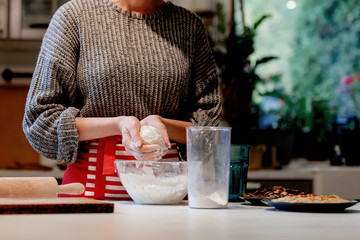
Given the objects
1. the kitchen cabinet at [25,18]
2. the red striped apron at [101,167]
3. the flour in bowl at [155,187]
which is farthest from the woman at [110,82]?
the kitchen cabinet at [25,18]

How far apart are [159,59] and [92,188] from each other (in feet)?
1.36

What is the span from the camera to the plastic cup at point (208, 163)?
1.05 meters

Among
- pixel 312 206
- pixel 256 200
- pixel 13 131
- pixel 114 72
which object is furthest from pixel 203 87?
pixel 13 131

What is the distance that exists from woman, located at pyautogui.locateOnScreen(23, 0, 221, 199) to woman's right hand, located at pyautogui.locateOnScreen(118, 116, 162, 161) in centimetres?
6

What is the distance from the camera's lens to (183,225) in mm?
830

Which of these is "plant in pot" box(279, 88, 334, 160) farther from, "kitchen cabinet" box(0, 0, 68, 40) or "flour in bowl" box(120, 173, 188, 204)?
"flour in bowl" box(120, 173, 188, 204)

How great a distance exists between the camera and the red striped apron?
1389mm

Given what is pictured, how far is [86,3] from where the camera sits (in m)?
1.61

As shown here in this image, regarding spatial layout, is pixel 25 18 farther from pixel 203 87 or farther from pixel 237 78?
pixel 203 87

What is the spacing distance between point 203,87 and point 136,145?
557 millimetres

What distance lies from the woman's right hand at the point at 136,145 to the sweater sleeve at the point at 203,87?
43 centimetres

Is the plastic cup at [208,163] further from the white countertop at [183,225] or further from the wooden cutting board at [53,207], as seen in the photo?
the wooden cutting board at [53,207]

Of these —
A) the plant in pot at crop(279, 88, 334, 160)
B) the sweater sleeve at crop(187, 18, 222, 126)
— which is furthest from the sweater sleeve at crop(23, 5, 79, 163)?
the plant in pot at crop(279, 88, 334, 160)

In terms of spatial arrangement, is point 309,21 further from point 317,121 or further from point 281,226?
point 281,226
